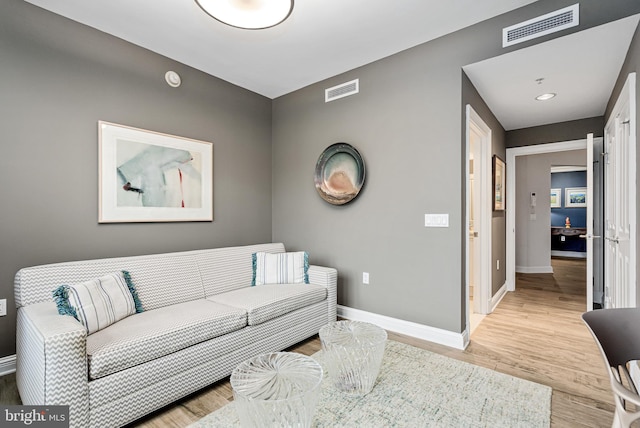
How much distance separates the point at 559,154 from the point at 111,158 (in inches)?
292

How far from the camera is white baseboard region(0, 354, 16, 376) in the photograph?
2121 millimetres

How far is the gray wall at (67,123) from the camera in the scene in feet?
7.08

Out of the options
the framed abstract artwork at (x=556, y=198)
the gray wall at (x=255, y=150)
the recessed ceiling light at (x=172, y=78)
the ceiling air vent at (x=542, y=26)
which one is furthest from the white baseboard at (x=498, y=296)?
the framed abstract artwork at (x=556, y=198)

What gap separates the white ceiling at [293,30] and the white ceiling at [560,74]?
408 millimetres

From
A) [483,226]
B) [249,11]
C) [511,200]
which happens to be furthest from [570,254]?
[249,11]

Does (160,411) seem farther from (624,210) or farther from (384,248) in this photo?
(624,210)

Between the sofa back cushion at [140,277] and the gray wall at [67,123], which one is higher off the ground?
the gray wall at [67,123]

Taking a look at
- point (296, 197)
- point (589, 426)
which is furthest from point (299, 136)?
point (589, 426)

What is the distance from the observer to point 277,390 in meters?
1.41

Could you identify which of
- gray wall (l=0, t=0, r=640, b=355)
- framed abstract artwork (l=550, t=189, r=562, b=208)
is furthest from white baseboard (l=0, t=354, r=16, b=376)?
framed abstract artwork (l=550, t=189, r=562, b=208)

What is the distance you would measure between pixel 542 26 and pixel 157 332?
3326mm

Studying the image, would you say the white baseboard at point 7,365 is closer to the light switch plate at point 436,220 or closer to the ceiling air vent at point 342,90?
the light switch plate at point 436,220

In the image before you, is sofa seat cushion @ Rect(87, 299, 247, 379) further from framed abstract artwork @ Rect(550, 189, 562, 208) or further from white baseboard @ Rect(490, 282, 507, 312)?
framed abstract artwork @ Rect(550, 189, 562, 208)

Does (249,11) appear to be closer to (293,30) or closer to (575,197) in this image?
(293,30)
